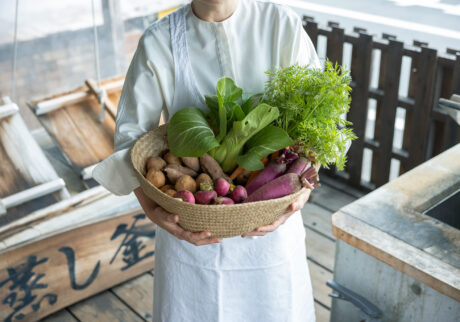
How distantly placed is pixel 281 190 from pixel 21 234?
1379 mm

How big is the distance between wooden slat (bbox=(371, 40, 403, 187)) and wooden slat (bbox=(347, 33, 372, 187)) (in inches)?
2.9

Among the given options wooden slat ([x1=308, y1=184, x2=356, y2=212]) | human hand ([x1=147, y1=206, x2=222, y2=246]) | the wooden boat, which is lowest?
wooden slat ([x1=308, y1=184, x2=356, y2=212])

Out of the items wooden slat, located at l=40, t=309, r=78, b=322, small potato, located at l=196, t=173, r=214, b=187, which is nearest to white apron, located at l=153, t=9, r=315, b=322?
small potato, located at l=196, t=173, r=214, b=187

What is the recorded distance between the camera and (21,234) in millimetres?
2057

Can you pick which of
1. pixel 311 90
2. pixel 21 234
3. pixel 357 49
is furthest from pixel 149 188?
pixel 357 49

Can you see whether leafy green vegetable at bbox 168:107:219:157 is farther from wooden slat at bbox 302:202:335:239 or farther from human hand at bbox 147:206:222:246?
wooden slat at bbox 302:202:335:239

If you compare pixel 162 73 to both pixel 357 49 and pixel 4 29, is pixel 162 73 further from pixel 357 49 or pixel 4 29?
pixel 357 49

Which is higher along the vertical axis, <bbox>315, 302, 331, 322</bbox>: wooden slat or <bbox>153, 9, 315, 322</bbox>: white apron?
<bbox>153, 9, 315, 322</bbox>: white apron

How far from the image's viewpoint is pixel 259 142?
1.14 meters

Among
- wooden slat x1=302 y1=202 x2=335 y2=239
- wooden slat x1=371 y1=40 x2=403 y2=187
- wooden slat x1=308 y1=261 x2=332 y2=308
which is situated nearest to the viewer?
wooden slat x1=308 y1=261 x2=332 y2=308

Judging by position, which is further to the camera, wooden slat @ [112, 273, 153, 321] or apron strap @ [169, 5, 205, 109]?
wooden slat @ [112, 273, 153, 321]

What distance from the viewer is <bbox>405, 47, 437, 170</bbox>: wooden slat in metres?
2.46

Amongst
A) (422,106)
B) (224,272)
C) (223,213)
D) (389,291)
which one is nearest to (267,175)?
(223,213)

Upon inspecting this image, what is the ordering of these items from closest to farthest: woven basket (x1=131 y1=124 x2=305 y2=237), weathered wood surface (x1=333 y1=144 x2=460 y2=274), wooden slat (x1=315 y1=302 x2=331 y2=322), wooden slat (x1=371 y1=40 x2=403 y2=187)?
woven basket (x1=131 y1=124 x2=305 y2=237)
weathered wood surface (x1=333 y1=144 x2=460 y2=274)
wooden slat (x1=315 y1=302 x2=331 y2=322)
wooden slat (x1=371 y1=40 x2=403 y2=187)
